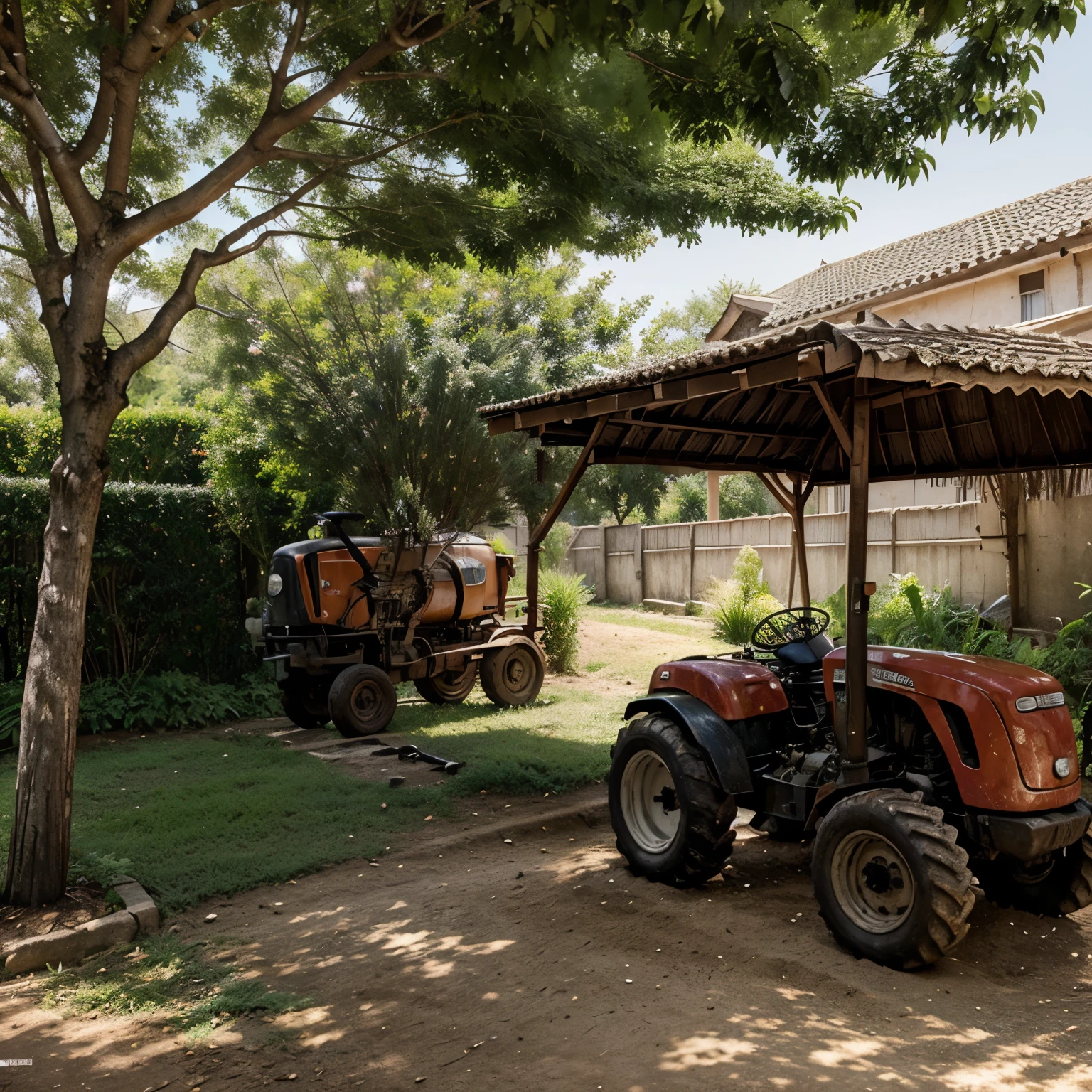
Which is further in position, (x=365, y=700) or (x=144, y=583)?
A: (x=144, y=583)

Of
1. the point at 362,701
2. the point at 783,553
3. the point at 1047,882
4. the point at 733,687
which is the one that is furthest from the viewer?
the point at 783,553

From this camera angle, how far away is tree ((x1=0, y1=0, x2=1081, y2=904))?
4.83 meters

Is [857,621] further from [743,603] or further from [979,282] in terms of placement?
[979,282]

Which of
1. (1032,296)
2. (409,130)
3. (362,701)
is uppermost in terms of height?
(1032,296)

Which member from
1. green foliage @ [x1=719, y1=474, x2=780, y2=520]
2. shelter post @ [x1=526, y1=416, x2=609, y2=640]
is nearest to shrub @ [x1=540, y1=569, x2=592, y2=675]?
shelter post @ [x1=526, y1=416, x2=609, y2=640]

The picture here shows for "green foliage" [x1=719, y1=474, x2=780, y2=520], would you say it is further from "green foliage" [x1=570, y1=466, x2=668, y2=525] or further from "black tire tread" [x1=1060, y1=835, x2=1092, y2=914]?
"black tire tread" [x1=1060, y1=835, x2=1092, y2=914]

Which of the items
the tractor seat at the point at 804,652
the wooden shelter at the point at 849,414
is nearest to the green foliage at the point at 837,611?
the wooden shelter at the point at 849,414

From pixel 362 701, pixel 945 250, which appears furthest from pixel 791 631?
pixel 945 250

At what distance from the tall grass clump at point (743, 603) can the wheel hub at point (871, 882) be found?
921cm

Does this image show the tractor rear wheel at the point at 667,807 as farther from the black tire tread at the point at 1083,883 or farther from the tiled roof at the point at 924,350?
the tiled roof at the point at 924,350

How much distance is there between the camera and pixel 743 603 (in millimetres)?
14320

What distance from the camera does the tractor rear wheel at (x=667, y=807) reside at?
15.8ft

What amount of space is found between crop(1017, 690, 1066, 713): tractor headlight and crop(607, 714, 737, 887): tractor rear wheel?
149 centimetres

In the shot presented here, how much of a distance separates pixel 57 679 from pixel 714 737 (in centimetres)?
352
